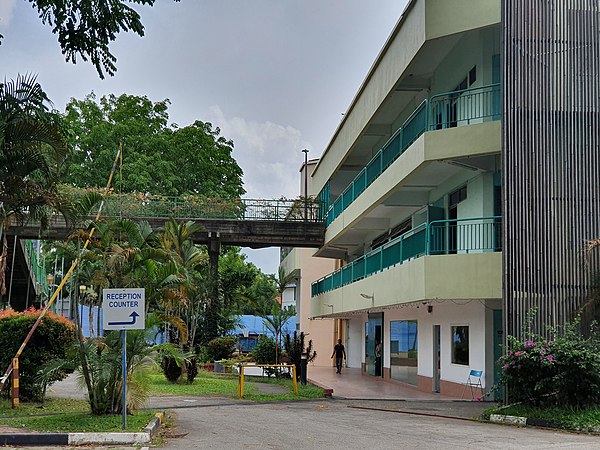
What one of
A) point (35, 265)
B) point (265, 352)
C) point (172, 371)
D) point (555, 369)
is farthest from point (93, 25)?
point (35, 265)

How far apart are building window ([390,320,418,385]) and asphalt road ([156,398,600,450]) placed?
31.4 feet

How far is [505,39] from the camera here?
63.6 feet

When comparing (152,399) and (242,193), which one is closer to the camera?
(152,399)

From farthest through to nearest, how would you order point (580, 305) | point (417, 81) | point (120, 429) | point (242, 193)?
point (242, 193)
point (417, 81)
point (580, 305)
point (120, 429)

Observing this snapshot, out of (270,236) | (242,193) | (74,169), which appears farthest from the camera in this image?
(242,193)

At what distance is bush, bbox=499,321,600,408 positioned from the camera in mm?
16781

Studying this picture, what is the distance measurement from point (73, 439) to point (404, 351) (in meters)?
19.0

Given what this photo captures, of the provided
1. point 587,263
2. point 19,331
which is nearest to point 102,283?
point 19,331

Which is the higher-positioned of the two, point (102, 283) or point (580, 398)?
point (102, 283)

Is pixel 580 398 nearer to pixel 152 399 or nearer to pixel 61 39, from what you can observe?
pixel 152 399

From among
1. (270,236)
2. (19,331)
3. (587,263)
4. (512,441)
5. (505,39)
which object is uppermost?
(505,39)

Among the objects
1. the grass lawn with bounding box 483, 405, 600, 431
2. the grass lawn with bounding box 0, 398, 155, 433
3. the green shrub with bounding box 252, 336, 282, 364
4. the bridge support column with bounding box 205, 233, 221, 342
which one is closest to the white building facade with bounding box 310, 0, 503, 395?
the grass lawn with bounding box 483, 405, 600, 431

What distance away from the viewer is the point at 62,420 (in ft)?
48.8

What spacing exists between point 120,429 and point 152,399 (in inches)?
307
